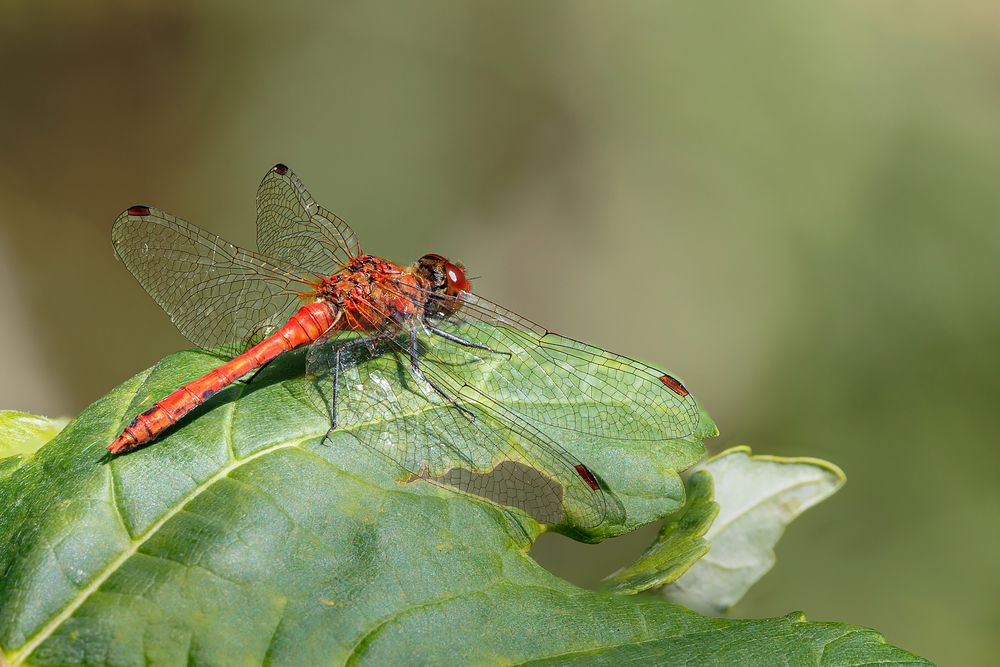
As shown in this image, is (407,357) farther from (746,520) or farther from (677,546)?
(746,520)

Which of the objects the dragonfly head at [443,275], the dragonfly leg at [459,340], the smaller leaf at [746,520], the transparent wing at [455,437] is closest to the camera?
the transparent wing at [455,437]

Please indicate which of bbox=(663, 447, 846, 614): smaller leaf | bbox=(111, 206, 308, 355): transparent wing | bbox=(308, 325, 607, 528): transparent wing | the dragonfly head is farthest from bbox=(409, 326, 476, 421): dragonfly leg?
bbox=(663, 447, 846, 614): smaller leaf

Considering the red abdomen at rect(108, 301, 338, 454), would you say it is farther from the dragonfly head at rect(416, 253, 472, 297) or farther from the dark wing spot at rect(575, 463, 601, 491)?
the dark wing spot at rect(575, 463, 601, 491)

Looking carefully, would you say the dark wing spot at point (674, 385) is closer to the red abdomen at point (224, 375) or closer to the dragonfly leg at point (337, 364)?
the dragonfly leg at point (337, 364)

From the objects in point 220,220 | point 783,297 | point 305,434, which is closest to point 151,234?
point 305,434

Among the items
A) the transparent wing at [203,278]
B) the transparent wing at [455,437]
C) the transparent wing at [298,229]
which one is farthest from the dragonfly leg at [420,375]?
the transparent wing at [298,229]
